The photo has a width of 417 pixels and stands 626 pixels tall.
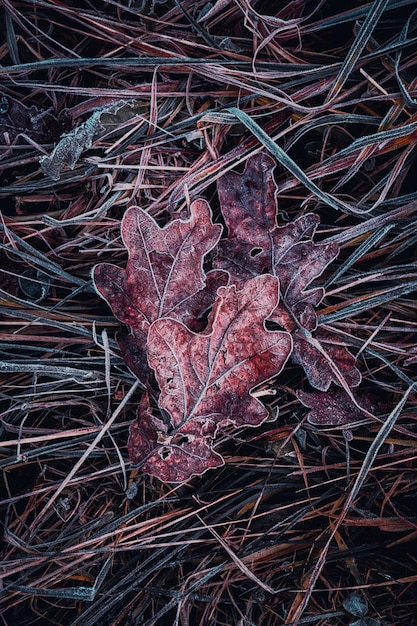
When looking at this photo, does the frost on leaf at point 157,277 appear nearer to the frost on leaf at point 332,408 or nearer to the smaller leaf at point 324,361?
the smaller leaf at point 324,361

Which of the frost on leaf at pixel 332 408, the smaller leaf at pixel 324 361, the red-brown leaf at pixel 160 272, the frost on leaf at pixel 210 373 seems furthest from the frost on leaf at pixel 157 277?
the frost on leaf at pixel 332 408

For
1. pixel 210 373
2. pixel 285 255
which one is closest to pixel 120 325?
pixel 210 373

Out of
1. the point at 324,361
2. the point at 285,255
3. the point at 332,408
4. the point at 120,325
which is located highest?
the point at 285,255

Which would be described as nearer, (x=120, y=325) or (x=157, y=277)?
(x=157, y=277)

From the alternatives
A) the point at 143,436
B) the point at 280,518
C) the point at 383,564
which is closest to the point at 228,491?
the point at 280,518

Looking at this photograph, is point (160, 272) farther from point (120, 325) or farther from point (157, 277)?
point (120, 325)

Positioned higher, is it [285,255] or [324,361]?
[285,255]
